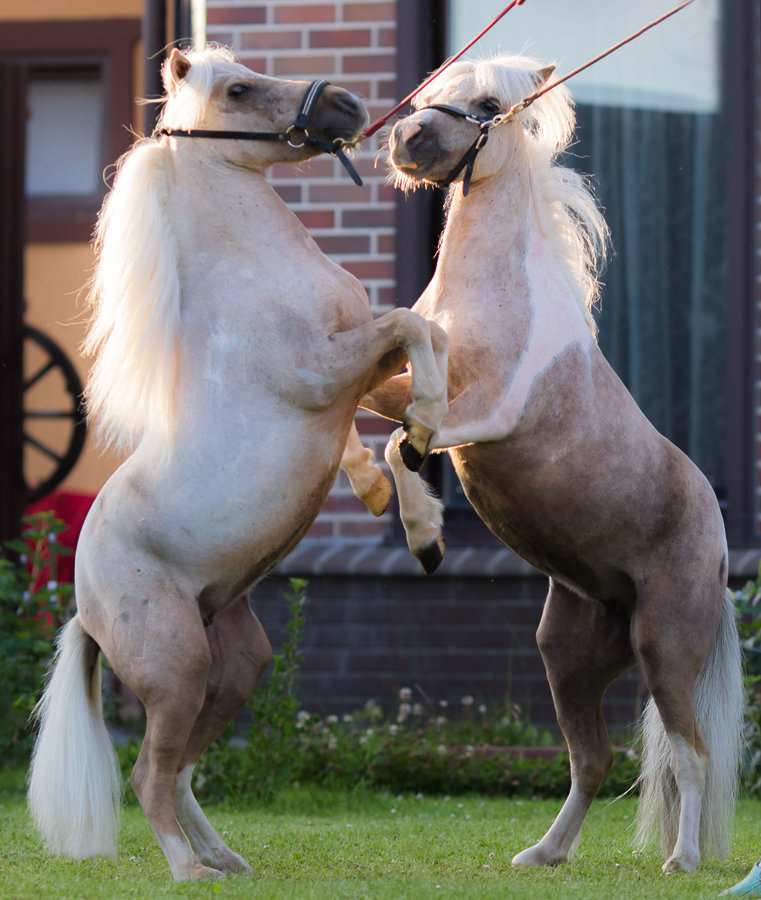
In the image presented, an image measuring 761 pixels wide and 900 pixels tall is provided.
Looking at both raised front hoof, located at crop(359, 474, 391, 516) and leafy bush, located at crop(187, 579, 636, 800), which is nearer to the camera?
raised front hoof, located at crop(359, 474, 391, 516)

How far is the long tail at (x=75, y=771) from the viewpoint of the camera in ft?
11.9

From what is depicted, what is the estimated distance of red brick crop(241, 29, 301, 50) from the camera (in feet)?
21.3

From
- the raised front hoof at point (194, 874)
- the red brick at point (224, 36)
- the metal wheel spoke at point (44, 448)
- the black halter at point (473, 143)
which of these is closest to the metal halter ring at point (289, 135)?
the black halter at point (473, 143)

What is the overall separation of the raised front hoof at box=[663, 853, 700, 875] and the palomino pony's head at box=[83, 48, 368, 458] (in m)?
1.78

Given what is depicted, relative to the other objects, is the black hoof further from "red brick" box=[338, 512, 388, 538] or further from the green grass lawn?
"red brick" box=[338, 512, 388, 538]

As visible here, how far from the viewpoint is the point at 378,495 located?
4.17 meters

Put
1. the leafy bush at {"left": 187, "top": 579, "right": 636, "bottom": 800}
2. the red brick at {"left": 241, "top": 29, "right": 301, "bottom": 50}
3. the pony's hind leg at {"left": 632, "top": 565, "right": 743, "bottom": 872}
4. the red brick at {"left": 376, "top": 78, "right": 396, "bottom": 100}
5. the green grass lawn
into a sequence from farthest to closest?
the red brick at {"left": 241, "top": 29, "right": 301, "bottom": 50} < the red brick at {"left": 376, "top": 78, "right": 396, "bottom": 100} < the leafy bush at {"left": 187, "top": 579, "right": 636, "bottom": 800} < the pony's hind leg at {"left": 632, "top": 565, "right": 743, "bottom": 872} < the green grass lawn

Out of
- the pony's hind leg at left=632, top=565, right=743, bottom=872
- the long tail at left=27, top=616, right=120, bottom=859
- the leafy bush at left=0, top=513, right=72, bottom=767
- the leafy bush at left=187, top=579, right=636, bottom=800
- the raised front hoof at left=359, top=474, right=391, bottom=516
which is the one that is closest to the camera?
the long tail at left=27, top=616, right=120, bottom=859

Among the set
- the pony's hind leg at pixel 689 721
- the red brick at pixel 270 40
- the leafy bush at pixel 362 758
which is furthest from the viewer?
the red brick at pixel 270 40

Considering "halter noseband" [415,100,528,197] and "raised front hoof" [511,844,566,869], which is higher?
"halter noseband" [415,100,528,197]

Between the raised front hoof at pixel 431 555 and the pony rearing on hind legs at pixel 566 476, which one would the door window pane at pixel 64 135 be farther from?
the raised front hoof at pixel 431 555

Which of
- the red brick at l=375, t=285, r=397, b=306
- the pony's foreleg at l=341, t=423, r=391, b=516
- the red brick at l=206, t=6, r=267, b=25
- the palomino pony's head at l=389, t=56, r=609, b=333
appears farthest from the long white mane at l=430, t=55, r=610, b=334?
the red brick at l=206, t=6, r=267, b=25

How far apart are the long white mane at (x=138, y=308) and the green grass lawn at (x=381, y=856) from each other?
118 cm

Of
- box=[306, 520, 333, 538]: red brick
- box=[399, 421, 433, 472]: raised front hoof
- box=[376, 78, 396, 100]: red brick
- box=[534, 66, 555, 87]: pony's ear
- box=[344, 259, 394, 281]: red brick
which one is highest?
box=[376, 78, 396, 100]: red brick
